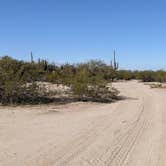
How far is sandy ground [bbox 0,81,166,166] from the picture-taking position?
29.0 feet

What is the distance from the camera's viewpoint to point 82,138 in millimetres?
11633

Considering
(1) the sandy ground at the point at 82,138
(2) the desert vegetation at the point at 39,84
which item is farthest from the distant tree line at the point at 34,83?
(1) the sandy ground at the point at 82,138

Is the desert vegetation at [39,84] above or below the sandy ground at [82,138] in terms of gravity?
above

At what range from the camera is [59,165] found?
8266 millimetres

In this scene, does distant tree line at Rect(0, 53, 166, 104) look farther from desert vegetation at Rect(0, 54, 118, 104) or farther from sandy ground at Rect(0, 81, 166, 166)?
sandy ground at Rect(0, 81, 166, 166)

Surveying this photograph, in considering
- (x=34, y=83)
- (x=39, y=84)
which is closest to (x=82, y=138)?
(x=34, y=83)

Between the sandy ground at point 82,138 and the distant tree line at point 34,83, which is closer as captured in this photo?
the sandy ground at point 82,138

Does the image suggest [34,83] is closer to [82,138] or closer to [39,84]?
[39,84]

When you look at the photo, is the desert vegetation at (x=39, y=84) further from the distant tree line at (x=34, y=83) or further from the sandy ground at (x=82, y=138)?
the sandy ground at (x=82, y=138)

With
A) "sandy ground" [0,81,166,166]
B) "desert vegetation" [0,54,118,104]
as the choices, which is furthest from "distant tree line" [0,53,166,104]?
"sandy ground" [0,81,166,166]

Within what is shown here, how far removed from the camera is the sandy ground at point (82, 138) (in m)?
8.84

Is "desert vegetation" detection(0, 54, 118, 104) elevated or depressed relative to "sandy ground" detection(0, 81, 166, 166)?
elevated

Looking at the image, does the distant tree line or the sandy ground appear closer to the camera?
the sandy ground

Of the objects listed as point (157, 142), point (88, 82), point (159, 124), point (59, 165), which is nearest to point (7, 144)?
point (59, 165)
